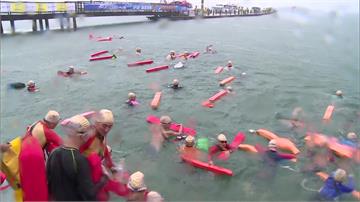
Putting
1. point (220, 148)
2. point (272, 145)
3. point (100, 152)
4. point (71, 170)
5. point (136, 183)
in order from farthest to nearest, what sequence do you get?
point (220, 148)
point (272, 145)
point (100, 152)
point (136, 183)
point (71, 170)

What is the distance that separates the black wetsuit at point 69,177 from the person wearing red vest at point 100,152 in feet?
0.57

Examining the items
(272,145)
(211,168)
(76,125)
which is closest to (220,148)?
(211,168)

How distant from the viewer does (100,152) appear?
16.3 feet

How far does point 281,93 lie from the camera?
58.6 ft

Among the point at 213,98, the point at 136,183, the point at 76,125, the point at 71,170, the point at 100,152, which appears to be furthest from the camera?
the point at 213,98

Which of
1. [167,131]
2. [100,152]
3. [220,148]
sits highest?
[100,152]

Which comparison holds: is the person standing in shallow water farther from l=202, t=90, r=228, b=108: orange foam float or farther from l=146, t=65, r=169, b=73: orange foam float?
l=146, t=65, r=169, b=73: orange foam float

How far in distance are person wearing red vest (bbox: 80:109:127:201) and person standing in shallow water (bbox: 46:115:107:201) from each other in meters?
0.17

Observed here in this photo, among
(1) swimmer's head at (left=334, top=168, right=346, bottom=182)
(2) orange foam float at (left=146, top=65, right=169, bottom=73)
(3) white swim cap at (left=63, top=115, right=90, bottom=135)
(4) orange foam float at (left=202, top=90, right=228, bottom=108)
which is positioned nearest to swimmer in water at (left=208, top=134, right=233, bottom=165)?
(1) swimmer's head at (left=334, top=168, right=346, bottom=182)

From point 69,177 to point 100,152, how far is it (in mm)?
1367

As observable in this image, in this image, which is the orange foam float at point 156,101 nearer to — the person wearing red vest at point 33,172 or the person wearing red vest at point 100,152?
the person wearing red vest at point 100,152

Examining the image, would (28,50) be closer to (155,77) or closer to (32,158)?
(155,77)

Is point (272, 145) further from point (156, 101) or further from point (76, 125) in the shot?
point (156, 101)

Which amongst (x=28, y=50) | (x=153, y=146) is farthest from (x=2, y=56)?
(x=153, y=146)
